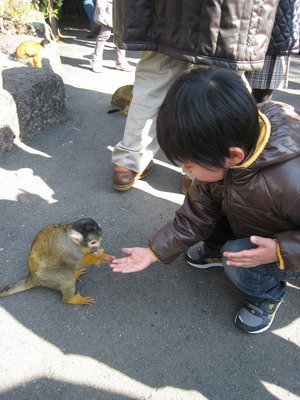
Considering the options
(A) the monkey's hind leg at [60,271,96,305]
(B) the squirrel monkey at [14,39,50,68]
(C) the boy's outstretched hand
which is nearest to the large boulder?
(B) the squirrel monkey at [14,39,50,68]

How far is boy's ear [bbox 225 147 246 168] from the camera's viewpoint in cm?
127

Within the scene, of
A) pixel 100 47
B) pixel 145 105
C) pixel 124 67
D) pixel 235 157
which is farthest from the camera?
pixel 124 67

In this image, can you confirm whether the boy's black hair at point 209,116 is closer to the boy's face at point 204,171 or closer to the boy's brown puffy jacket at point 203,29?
the boy's face at point 204,171

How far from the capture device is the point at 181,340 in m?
1.81

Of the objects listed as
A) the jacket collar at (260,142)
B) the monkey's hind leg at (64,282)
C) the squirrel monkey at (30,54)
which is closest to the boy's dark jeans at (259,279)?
the jacket collar at (260,142)

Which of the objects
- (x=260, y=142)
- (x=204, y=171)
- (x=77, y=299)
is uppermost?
(x=260, y=142)

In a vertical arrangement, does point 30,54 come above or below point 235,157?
below

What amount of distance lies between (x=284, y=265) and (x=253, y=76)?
59.7 inches

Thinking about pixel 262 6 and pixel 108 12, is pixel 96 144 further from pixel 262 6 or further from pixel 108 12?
pixel 108 12

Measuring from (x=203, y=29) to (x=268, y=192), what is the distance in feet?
3.12

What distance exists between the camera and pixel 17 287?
1953mm

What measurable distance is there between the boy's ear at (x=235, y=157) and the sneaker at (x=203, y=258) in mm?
907

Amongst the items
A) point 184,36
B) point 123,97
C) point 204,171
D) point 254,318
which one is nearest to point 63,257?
point 204,171

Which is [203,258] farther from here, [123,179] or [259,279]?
[123,179]
